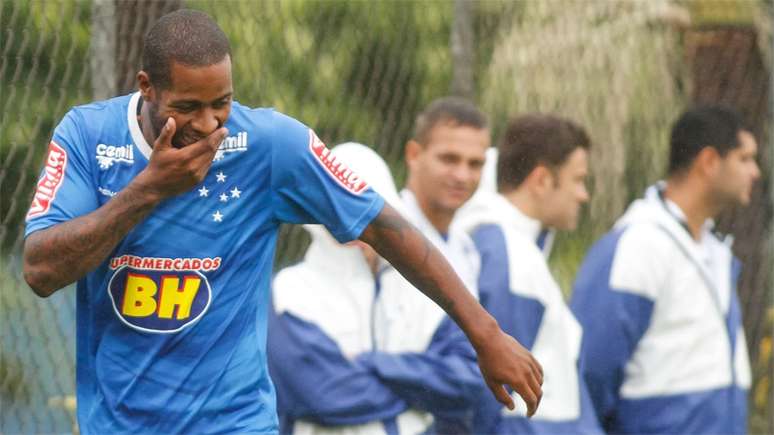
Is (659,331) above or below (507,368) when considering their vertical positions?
below

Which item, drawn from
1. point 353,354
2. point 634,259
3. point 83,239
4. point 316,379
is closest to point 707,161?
point 634,259

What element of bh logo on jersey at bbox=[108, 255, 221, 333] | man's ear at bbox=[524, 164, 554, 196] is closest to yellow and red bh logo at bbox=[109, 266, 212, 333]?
bh logo on jersey at bbox=[108, 255, 221, 333]

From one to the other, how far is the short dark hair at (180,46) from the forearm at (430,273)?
0.62m

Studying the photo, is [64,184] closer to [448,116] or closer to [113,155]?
[113,155]

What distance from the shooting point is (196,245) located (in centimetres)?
358

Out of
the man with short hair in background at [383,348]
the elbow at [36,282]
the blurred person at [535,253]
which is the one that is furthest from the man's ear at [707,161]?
the elbow at [36,282]

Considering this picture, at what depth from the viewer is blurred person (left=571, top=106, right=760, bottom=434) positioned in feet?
19.7

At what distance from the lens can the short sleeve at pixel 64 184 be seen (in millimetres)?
3393

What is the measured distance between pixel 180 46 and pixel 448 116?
2.42 metres

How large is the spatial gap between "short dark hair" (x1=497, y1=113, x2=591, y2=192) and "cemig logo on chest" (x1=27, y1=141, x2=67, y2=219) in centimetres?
271

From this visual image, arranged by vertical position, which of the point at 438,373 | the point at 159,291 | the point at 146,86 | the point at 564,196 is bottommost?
the point at 438,373

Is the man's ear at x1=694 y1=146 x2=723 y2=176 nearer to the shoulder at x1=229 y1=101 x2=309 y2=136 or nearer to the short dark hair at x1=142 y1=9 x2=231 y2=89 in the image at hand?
the shoulder at x1=229 y1=101 x2=309 y2=136

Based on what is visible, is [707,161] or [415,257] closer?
[415,257]

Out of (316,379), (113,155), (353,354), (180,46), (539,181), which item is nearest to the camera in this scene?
(180,46)
